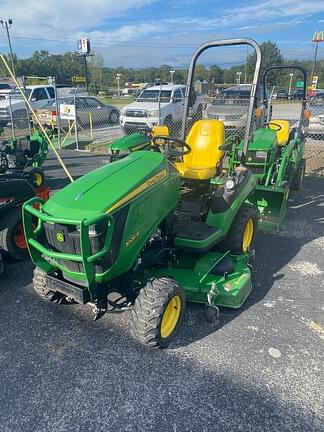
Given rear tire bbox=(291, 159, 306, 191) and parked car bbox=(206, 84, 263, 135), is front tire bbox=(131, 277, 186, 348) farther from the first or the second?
parked car bbox=(206, 84, 263, 135)

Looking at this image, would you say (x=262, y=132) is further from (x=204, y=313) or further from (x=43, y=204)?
(x=43, y=204)

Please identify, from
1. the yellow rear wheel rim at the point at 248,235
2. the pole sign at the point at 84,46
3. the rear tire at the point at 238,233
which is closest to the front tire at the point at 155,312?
the rear tire at the point at 238,233

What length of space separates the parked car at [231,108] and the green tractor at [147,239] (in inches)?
Answer: 290

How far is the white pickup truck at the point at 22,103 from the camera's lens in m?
14.8

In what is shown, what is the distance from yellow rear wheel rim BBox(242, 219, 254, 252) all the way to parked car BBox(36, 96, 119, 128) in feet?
38.5

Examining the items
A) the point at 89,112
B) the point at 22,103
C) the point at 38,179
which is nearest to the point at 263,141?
the point at 38,179

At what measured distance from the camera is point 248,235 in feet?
13.8

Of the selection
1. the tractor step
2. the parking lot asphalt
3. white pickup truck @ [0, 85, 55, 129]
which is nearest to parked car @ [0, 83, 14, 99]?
white pickup truck @ [0, 85, 55, 129]

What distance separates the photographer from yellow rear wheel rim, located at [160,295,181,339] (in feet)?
9.26

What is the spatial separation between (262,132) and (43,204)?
435 centimetres

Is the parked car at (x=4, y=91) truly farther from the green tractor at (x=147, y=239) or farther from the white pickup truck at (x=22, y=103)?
the green tractor at (x=147, y=239)

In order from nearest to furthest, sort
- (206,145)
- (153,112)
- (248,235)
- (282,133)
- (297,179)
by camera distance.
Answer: (206,145) → (248,235) → (297,179) → (282,133) → (153,112)

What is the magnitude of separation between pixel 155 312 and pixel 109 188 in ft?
3.13

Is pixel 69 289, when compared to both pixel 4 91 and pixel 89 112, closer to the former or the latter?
pixel 89 112
